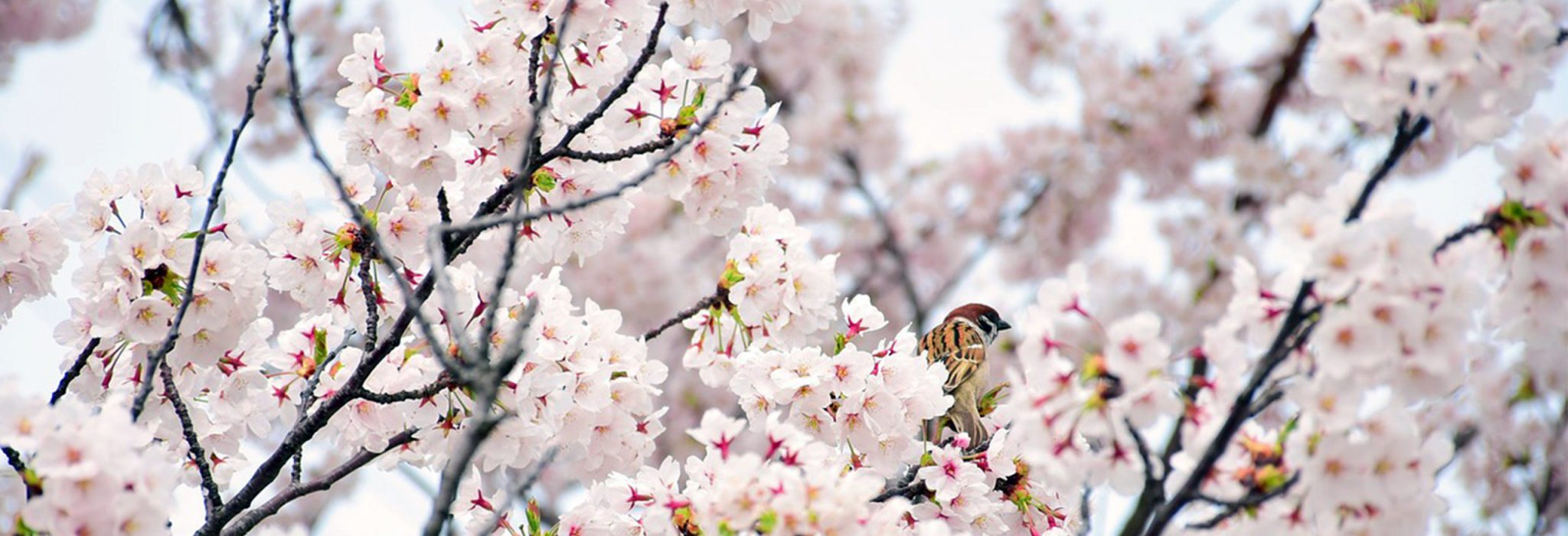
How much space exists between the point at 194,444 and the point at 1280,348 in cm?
215

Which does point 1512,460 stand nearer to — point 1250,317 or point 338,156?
point 1250,317

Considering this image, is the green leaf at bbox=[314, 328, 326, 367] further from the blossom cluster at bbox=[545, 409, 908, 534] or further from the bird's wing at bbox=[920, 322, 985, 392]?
the bird's wing at bbox=[920, 322, 985, 392]

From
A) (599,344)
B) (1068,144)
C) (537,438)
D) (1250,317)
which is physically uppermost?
(1068,144)

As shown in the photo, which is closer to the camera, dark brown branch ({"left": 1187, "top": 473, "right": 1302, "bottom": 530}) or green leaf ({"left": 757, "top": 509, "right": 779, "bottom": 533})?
dark brown branch ({"left": 1187, "top": 473, "right": 1302, "bottom": 530})

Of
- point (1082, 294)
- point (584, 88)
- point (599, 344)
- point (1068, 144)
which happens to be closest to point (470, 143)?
point (584, 88)

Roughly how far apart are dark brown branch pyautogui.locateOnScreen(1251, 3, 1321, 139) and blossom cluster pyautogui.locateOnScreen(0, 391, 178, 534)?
249 inches

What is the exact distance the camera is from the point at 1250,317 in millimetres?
1831

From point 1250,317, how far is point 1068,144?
681 centimetres

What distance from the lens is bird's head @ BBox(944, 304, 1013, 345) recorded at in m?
4.80

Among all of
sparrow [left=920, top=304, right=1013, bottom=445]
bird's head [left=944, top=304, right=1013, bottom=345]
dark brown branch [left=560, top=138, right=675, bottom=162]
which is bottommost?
dark brown branch [left=560, top=138, right=675, bottom=162]

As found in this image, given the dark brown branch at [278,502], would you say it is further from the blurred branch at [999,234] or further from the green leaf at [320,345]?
the blurred branch at [999,234]

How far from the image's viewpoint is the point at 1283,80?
7098mm

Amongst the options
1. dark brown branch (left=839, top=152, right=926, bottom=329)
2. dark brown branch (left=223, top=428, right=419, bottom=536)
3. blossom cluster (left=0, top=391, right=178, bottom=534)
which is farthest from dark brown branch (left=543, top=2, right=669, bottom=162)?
dark brown branch (left=839, top=152, right=926, bottom=329)

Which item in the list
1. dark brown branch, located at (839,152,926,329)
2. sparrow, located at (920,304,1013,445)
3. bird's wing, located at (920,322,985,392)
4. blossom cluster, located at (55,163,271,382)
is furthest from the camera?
dark brown branch, located at (839,152,926,329)
